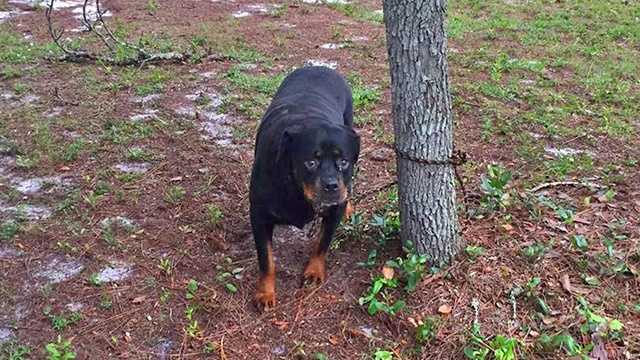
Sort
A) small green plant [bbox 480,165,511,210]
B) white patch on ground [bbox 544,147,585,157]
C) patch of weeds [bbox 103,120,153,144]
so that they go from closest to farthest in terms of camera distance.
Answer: small green plant [bbox 480,165,511,210]
white patch on ground [bbox 544,147,585,157]
patch of weeds [bbox 103,120,153,144]

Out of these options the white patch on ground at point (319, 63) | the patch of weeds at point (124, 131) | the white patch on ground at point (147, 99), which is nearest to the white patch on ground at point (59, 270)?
the patch of weeds at point (124, 131)

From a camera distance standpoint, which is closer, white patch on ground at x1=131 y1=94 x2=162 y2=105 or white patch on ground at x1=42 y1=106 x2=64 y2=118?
white patch on ground at x1=42 y1=106 x2=64 y2=118

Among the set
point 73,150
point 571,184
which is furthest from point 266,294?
point 73,150

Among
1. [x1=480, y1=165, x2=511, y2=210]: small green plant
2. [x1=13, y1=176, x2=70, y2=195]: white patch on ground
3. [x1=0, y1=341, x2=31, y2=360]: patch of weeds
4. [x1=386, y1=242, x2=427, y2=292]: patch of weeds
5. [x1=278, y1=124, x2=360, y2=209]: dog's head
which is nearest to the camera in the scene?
[x1=0, y1=341, x2=31, y2=360]: patch of weeds

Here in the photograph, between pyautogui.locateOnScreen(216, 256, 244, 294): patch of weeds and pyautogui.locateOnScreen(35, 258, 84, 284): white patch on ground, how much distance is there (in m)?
0.77

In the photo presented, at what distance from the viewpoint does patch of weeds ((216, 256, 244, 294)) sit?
340 centimetres

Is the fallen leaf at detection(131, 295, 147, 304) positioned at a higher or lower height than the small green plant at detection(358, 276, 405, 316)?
lower

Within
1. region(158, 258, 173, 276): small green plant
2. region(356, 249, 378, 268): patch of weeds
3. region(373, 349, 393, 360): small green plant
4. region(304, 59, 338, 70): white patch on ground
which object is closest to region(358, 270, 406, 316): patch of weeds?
region(356, 249, 378, 268): patch of weeds

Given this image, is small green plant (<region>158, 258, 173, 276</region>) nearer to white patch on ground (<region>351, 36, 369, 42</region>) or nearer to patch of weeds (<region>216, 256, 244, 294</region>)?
patch of weeds (<region>216, 256, 244, 294</region>)

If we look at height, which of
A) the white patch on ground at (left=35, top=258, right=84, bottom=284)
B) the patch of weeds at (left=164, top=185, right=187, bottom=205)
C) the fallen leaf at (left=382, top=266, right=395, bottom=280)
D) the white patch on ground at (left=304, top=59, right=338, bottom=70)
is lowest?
the white patch on ground at (left=35, top=258, right=84, bottom=284)

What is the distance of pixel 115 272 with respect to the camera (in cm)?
358

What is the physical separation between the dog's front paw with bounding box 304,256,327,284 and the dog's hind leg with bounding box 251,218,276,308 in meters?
0.20

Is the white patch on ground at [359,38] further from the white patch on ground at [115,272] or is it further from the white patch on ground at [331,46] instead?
the white patch on ground at [115,272]

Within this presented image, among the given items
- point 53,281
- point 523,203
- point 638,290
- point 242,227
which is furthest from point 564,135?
point 53,281
